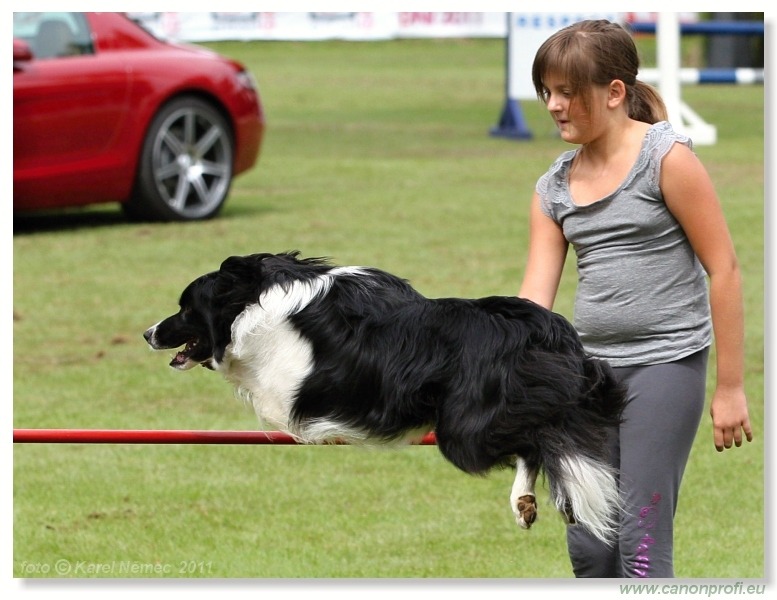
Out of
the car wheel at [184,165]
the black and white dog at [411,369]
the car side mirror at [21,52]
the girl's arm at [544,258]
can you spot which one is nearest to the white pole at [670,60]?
the car wheel at [184,165]

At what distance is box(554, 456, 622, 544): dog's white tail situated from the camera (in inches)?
131

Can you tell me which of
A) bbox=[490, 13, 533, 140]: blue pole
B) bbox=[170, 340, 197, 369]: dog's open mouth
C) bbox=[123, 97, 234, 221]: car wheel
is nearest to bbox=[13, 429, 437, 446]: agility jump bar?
bbox=[170, 340, 197, 369]: dog's open mouth

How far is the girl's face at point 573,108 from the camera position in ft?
12.2

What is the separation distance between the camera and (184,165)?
12.2 meters

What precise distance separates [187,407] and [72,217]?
5.72m

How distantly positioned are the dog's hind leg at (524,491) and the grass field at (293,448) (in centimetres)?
23

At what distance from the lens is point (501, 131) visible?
59.3 ft

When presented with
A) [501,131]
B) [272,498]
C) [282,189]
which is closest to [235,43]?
[501,131]

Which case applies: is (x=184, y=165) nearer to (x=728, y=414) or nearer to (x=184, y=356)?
(x=184, y=356)

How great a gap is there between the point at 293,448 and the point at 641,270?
11.3ft

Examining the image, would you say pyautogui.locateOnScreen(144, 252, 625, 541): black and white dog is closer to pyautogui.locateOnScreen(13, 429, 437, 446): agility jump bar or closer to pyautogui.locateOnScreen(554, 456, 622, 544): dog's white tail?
pyautogui.locateOnScreen(554, 456, 622, 544): dog's white tail

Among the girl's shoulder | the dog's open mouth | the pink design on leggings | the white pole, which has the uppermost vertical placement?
the girl's shoulder

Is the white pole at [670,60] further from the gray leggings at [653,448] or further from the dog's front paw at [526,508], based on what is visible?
the dog's front paw at [526,508]

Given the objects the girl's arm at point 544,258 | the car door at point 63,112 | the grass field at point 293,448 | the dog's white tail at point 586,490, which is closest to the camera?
the dog's white tail at point 586,490
